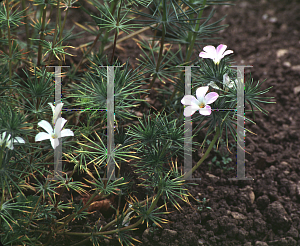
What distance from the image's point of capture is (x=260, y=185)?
6.89 ft

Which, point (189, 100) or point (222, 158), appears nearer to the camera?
point (189, 100)

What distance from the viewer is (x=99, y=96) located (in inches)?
60.2

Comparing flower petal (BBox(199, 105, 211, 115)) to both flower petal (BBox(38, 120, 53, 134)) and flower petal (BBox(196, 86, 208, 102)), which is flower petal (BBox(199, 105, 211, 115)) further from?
flower petal (BBox(38, 120, 53, 134))

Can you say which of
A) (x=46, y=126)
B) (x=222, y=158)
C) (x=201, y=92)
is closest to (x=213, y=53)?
(x=201, y=92)

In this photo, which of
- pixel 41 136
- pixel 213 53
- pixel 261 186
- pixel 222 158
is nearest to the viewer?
pixel 41 136

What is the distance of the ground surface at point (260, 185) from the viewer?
1864mm

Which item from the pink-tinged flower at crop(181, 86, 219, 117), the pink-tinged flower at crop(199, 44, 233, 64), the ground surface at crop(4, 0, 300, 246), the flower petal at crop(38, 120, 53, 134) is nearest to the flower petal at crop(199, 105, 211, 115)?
the pink-tinged flower at crop(181, 86, 219, 117)

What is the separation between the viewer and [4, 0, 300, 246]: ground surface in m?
1.86

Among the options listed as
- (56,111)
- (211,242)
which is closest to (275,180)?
(211,242)

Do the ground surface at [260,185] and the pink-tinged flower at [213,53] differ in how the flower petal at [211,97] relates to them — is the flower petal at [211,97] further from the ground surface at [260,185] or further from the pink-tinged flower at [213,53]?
the ground surface at [260,185]

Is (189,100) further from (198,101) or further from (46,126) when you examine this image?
(46,126)

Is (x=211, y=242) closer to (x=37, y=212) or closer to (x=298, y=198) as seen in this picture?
(x=298, y=198)

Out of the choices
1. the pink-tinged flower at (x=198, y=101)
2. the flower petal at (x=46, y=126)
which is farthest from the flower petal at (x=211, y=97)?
the flower petal at (x=46, y=126)

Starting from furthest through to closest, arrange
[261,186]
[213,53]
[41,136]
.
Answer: [261,186]
[213,53]
[41,136]
